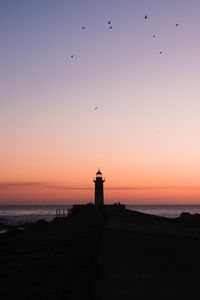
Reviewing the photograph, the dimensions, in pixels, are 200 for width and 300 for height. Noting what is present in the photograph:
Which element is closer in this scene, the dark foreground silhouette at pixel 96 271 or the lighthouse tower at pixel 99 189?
the dark foreground silhouette at pixel 96 271

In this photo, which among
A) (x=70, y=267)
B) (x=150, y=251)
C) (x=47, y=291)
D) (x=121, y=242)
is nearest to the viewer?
(x=47, y=291)

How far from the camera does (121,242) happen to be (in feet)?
65.0

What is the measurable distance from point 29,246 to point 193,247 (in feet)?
24.2

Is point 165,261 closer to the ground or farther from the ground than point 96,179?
closer to the ground

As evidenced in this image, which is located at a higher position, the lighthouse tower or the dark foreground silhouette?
the lighthouse tower

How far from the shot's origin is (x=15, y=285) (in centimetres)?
1029

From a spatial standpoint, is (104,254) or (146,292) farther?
(104,254)

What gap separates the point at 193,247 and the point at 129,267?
7.49m

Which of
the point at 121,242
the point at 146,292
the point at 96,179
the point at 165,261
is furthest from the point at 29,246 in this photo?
the point at 96,179

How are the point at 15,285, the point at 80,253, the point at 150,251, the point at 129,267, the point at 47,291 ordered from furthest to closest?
the point at 150,251 → the point at 80,253 → the point at 129,267 → the point at 15,285 → the point at 47,291

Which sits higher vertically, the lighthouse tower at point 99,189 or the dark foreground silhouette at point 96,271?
the lighthouse tower at point 99,189

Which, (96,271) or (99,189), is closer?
(96,271)

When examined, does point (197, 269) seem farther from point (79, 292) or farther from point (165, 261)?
point (79, 292)

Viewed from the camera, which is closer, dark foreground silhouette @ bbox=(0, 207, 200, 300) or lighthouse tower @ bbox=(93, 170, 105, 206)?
dark foreground silhouette @ bbox=(0, 207, 200, 300)
